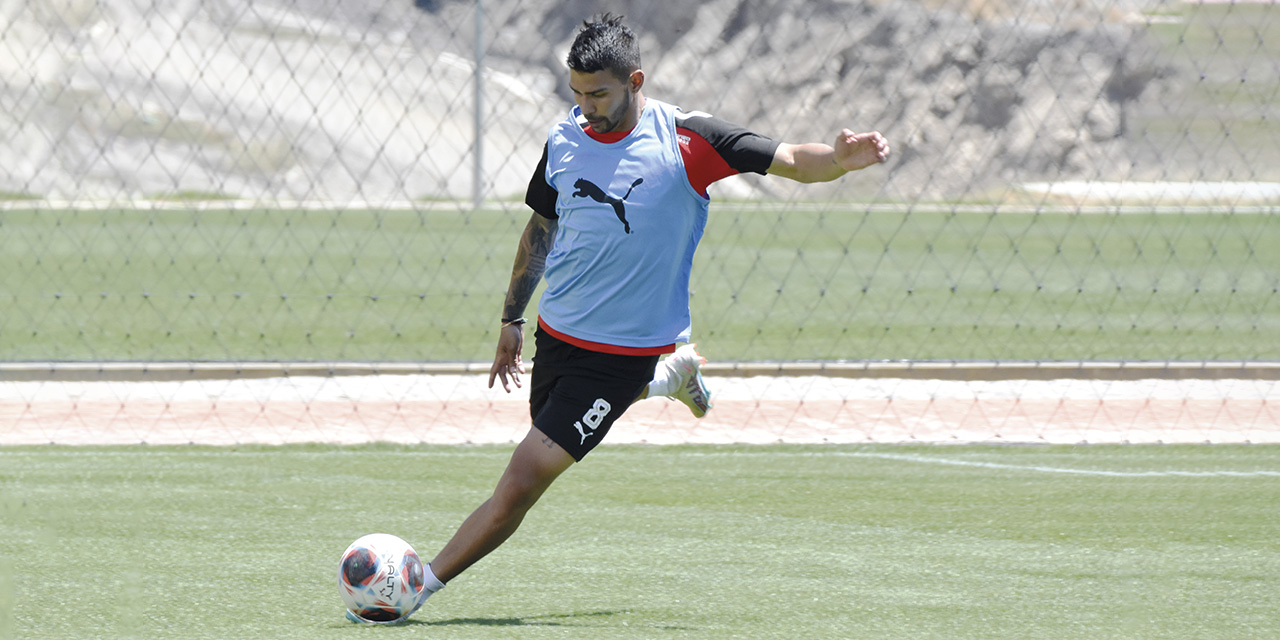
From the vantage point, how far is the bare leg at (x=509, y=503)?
158 inches

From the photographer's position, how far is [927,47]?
32594mm

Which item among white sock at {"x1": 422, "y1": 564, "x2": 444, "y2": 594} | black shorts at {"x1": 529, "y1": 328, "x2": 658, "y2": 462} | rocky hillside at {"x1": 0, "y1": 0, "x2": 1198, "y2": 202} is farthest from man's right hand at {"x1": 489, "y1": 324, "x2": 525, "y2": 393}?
rocky hillside at {"x1": 0, "y1": 0, "x2": 1198, "y2": 202}

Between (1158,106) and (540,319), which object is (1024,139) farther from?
(540,319)

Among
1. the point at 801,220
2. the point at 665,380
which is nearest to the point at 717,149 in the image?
the point at 665,380

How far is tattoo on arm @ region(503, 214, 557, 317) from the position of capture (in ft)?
14.5

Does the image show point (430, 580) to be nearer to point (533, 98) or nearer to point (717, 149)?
point (717, 149)

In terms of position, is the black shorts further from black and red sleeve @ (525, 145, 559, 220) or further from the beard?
the beard

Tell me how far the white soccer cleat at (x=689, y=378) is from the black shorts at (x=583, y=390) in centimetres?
117

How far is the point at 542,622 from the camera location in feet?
13.3

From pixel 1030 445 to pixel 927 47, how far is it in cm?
2665

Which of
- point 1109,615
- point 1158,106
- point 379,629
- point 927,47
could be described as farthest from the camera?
point 927,47

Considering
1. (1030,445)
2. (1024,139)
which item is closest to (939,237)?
(1024,139)

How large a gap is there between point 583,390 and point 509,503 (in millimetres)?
384

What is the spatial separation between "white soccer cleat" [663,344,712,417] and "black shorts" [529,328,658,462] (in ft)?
3.84
